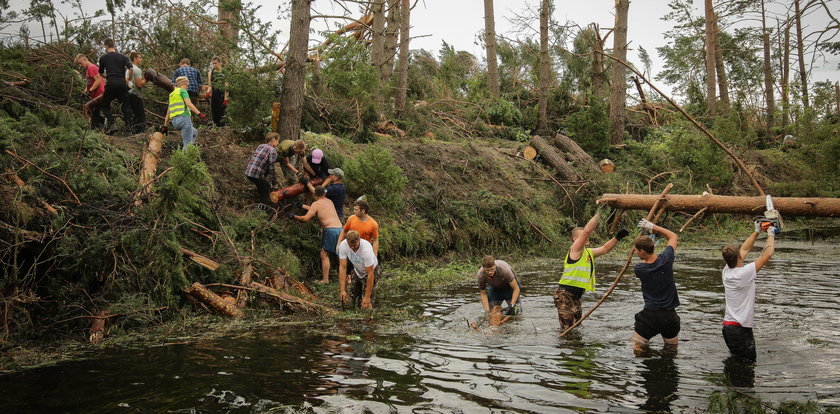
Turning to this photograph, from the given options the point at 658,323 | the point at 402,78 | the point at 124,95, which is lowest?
the point at 658,323

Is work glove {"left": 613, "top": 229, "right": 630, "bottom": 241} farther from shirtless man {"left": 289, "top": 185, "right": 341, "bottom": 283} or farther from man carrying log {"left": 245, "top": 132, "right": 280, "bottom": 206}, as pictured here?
man carrying log {"left": 245, "top": 132, "right": 280, "bottom": 206}

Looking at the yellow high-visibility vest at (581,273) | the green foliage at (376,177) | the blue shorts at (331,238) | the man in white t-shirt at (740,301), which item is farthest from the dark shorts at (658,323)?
the green foliage at (376,177)

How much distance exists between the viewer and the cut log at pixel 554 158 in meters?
19.4

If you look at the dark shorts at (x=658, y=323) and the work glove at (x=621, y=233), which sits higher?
the work glove at (x=621, y=233)

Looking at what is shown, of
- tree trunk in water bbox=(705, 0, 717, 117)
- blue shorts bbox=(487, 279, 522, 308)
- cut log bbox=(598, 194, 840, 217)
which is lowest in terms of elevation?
blue shorts bbox=(487, 279, 522, 308)

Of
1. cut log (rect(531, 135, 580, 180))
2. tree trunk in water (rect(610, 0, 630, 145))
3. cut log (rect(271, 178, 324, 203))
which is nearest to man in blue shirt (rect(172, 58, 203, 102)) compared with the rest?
cut log (rect(271, 178, 324, 203))

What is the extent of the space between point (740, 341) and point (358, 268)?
18.3ft

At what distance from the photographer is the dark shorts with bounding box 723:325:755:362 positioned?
719 centimetres

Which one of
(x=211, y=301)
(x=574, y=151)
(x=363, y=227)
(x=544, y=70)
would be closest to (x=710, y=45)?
(x=544, y=70)

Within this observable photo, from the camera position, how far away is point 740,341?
719cm

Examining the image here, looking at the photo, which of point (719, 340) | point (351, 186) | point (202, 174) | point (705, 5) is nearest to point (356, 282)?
point (202, 174)

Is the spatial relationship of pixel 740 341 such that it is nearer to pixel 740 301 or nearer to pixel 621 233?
pixel 740 301

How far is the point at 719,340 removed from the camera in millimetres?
8453

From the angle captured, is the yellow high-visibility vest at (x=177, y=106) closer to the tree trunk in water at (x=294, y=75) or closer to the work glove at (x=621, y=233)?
the tree trunk in water at (x=294, y=75)
